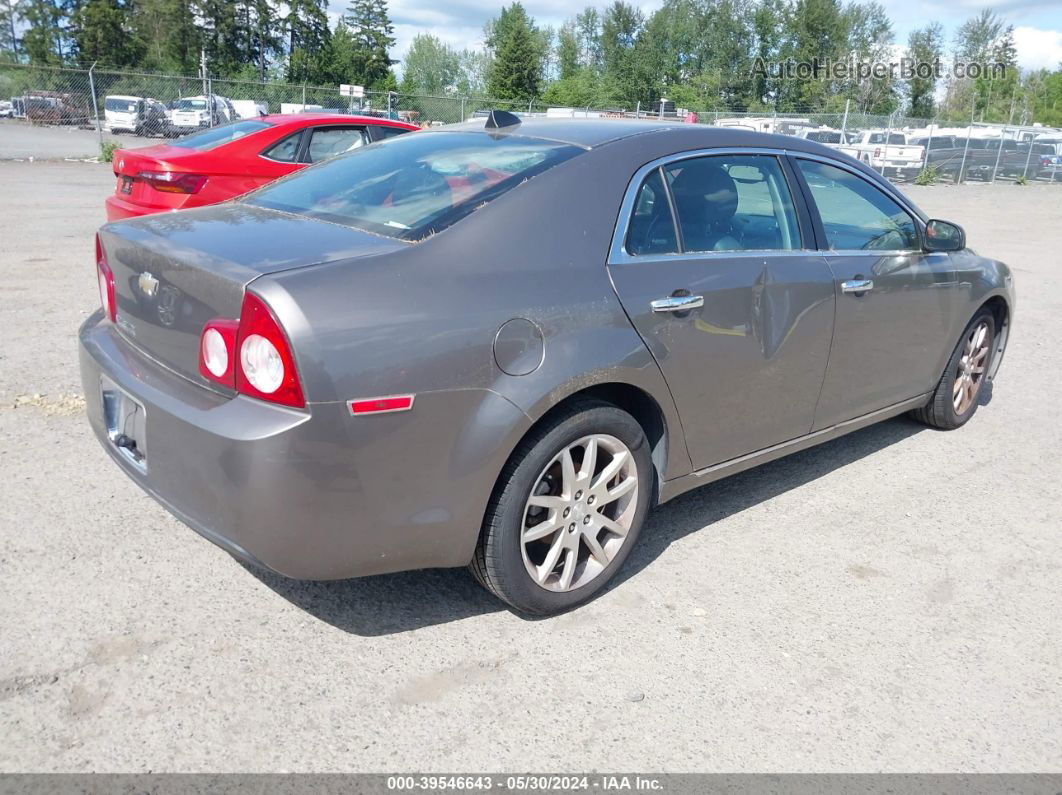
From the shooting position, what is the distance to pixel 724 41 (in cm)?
9312

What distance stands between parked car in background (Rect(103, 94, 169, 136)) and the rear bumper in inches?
1118

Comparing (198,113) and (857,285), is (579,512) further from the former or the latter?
(198,113)

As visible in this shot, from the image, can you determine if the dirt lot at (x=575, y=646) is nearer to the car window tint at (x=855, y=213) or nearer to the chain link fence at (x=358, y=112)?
the car window tint at (x=855, y=213)

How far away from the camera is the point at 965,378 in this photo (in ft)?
17.0

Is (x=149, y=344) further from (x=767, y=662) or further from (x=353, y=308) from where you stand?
(x=767, y=662)

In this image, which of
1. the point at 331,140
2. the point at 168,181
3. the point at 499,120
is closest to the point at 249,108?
the point at 331,140

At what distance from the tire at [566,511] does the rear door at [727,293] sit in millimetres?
316

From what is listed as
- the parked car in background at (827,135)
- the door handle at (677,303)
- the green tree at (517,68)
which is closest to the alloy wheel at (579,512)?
the door handle at (677,303)

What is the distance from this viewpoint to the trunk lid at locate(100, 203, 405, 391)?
2592mm

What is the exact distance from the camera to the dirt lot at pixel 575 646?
8.13 feet

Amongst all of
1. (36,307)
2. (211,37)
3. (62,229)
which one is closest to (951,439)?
(36,307)

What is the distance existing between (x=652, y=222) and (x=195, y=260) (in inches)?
60.9

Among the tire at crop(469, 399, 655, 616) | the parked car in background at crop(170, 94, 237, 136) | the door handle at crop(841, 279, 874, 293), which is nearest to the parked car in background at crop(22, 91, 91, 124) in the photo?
the parked car in background at crop(170, 94, 237, 136)

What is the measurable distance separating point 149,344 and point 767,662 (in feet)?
7.34
